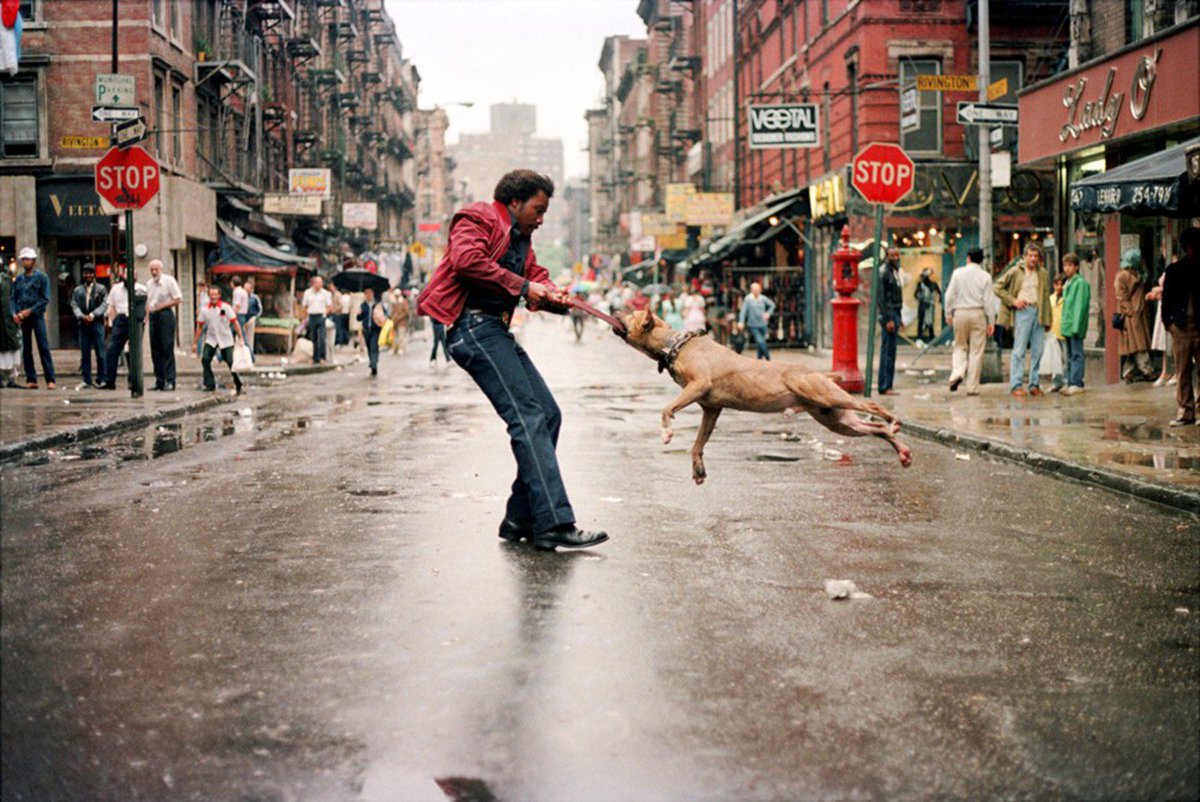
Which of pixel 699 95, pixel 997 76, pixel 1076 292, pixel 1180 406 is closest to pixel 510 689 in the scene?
pixel 1180 406

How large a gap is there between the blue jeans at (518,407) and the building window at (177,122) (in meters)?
32.9

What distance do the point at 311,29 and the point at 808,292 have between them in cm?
2872

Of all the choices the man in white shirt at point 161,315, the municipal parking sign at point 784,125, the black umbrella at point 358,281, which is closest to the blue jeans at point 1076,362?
the man in white shirt at point 161,315

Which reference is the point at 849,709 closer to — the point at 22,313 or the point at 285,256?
the point at 22,313

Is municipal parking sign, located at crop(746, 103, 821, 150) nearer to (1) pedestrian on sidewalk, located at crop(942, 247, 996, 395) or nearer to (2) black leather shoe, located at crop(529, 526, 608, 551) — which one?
A: (1) pedestrian on sidewalk, located at crop(942, 247, 996, 395)

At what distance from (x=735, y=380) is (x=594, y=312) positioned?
1088mm

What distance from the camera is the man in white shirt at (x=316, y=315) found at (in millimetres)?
Answer: 30906

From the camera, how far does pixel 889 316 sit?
20.3 m

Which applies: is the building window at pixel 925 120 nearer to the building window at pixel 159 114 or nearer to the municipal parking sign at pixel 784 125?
the municipal parking sign at pixel 784 125

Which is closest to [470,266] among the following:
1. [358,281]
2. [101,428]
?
[101,428]

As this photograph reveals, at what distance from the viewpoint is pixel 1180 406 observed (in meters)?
14.1

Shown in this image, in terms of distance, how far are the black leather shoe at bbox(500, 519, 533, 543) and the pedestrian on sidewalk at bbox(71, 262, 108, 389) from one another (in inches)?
627

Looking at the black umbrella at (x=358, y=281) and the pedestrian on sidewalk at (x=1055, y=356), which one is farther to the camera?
the black umbrella at (x=358, y=281)

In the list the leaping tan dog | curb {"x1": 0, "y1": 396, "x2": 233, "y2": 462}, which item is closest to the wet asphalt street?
the leaping tan dog
